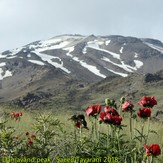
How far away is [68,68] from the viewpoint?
481ft

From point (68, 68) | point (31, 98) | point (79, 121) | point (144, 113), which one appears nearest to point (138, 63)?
point (68, 68)

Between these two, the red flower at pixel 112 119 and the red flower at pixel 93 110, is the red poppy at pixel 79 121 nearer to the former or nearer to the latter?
the red flower at pixel 93 110

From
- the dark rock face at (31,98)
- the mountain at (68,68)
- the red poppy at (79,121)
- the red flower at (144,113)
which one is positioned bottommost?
the red poppy at (79,121)

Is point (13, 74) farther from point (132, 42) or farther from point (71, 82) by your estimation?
point (132, 42)

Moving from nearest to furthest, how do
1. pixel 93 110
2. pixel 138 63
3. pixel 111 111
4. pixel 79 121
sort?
pixel 111 111 < pixel 93 110 < pixel 79 121 < pixel 138 63

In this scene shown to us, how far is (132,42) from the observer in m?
199

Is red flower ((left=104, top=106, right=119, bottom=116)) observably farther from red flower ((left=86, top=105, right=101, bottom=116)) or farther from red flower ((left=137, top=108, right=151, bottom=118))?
red flower ((left=137, top=108, right=151, bottom=118))

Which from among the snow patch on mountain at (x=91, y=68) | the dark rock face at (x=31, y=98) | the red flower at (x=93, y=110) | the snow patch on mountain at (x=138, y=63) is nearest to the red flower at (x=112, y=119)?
the red flower at (x=93, y=110)

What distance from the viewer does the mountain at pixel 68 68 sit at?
10581 cm

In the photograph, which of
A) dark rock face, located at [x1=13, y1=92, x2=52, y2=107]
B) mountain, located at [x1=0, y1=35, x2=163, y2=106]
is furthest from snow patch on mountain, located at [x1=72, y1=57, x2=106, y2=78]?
dark rock face, located at [x1=13, y1=92, x2=52, y2=107]

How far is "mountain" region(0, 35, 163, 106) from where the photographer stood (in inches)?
4166

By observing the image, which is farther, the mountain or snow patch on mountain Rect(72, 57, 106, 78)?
snow patch on mountain Rect(72, 57, 106, 78)

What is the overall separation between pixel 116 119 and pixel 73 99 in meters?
87.0

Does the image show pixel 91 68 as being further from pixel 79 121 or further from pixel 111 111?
pixel 111 111
